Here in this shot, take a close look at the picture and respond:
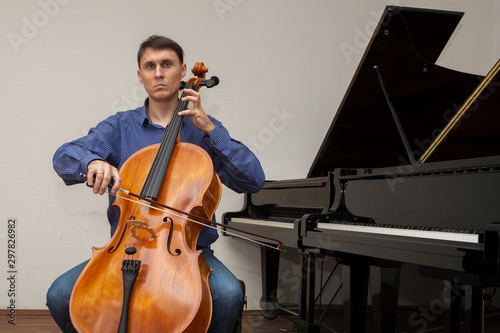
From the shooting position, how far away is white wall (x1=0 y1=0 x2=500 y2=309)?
3.22 m

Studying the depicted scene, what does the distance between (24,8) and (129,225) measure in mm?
2571

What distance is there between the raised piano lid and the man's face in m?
1.14

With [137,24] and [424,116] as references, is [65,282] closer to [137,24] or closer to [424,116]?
[424,116]

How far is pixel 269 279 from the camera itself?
3.10m

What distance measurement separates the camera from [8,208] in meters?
3.20

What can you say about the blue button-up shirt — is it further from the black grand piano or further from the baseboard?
the baseboard

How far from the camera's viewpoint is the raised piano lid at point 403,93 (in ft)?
7.63

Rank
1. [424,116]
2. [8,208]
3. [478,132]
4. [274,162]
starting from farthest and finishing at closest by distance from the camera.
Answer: [274,162] → [8,208] → [424,116] → [478,132]

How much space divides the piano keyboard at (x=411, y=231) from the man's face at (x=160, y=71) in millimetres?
850

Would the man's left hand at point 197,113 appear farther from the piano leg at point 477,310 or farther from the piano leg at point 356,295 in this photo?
the piano leg at point 477,310

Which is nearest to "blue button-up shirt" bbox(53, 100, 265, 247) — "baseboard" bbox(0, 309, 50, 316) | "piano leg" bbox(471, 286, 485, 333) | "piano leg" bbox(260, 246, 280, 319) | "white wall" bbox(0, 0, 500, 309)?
"piano leg" bbox(471, 286, 485, 333)

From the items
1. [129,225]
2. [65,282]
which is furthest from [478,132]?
[65,282]

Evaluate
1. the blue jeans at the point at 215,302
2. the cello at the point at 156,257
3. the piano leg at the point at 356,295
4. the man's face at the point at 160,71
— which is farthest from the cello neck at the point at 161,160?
the piano leg at the point at 356,295

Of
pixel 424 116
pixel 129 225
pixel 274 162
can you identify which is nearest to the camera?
pixel 129 225
